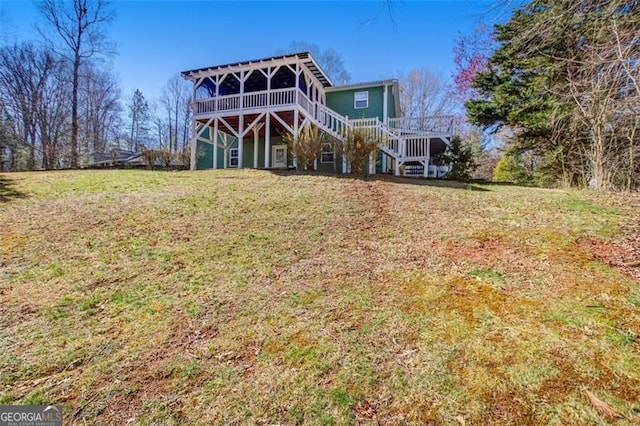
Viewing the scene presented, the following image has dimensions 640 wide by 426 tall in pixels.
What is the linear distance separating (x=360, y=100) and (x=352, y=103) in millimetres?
456

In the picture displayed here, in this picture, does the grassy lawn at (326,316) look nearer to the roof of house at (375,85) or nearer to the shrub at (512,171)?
the shrub at (512,171)

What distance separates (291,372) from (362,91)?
621 inches

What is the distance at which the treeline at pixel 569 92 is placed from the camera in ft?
14.5

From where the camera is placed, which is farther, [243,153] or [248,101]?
[243,153]

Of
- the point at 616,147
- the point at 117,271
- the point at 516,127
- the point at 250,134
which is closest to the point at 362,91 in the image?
A: the point at 250,134

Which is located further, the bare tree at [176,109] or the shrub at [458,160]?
the bare tree at [176,109]

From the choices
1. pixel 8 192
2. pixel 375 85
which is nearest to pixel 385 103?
pixel 375 85

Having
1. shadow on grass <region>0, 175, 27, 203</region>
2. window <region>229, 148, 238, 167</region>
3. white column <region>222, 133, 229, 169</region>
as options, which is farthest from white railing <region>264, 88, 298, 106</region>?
shadow on grass <region>0, 175, 27, 203</region>

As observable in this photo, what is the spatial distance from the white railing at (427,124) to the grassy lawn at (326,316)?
7.07m

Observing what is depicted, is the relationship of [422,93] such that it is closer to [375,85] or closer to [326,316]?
[375,85]

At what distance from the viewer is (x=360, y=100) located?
16.1 meters

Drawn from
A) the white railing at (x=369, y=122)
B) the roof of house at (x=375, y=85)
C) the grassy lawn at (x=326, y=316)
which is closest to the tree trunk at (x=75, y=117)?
the white railing at (x=369, y=122)

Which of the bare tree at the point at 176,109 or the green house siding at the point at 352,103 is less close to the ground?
the bare tree at the point at 176,109

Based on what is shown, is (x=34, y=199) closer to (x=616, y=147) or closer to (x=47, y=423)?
(x=47, y=423)
